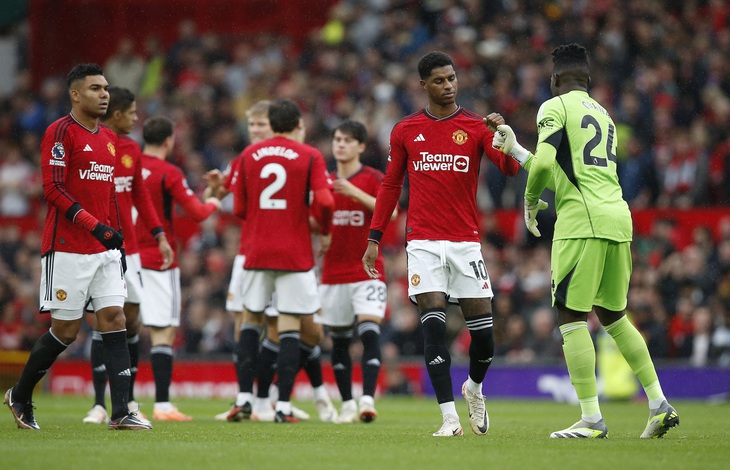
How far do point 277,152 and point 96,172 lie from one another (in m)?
2.16

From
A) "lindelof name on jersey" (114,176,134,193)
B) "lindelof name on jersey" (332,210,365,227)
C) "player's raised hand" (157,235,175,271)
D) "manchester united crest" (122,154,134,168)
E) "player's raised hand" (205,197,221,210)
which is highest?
"manchester united crest" (122,154,134,168)

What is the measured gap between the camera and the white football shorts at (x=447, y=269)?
840cm

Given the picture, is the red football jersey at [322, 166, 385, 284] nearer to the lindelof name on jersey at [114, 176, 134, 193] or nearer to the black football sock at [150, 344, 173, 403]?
the black football sock at [150, 344, 173, 403]

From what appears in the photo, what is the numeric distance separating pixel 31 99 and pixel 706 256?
16518 millimetres

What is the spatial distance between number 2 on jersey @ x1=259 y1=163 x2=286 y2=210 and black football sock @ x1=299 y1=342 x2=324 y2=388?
1558mm

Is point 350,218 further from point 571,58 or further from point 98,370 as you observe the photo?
point 571,58

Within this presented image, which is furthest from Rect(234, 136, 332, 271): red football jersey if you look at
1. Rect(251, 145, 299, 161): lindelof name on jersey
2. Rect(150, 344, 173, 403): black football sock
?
Rect(150, 344, 173, 403): black football sock

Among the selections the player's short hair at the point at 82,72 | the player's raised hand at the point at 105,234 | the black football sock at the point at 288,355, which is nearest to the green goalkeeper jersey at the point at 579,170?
the player's raised hand at the point at 105,234

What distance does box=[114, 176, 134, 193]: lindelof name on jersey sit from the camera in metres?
10.3

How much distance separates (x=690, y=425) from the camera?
10.3 m

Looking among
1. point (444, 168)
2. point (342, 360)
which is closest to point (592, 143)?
point (444, 168)

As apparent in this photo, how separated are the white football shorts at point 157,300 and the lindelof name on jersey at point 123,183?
3.43 feet

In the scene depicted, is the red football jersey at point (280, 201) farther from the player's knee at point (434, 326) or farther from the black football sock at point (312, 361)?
the player's knee at point (434, 326)

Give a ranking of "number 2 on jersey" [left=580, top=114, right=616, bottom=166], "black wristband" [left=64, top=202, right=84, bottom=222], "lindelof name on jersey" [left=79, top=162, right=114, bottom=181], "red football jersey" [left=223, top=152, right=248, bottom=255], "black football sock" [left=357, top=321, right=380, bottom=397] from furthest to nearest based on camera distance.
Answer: "black football sock" [left=357, top=321, right=380, bottom=397] → "red football jersey" [left=223, top=152, right=248, bottom=255] → "lindelof name on jersey" [left=79, top=162, right=114, bottom=181] → "black wristband" [left=64, top=202, right=84, bottom=222] → "number 2 on jersey" [left=580, top=114, right=616, bottom=166]
